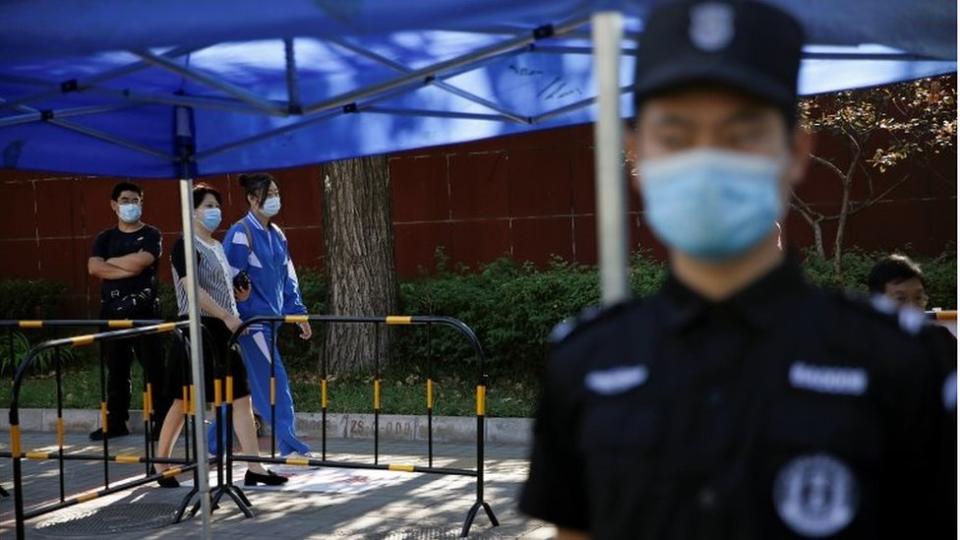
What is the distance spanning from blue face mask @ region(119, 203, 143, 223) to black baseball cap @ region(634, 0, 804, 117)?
350 inches

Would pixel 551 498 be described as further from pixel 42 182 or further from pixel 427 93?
pixel 42 182

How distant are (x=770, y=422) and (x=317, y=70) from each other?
437cm

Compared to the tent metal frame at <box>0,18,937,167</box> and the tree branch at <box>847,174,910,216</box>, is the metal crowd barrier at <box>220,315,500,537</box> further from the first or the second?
the tree branch at <box>847,174,910,216</box>

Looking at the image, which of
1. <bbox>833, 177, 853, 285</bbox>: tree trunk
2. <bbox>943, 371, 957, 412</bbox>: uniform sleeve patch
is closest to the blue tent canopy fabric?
<bbox>943, 371, 957, 412</bbox>: uniform sleeve patch

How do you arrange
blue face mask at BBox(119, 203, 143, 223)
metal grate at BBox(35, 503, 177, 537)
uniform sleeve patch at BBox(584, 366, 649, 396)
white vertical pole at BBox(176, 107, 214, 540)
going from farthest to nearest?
1. blue face mask at BBox(119, 203, 143, 223)
2. metal grate at BBox(35, 503, 177, 537)
3. white vertical pole at BBox(176, 107, 214, 540)
4. uniform sleeve patch at BBox(584, 366, 649, 396)

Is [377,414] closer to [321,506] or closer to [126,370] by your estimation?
[321,506]

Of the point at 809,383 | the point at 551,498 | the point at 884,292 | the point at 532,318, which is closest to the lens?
the point at 809,383

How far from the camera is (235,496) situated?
329 inches

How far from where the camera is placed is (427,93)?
6535 millimetres

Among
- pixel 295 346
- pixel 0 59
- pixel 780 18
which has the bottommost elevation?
pixel 295 346

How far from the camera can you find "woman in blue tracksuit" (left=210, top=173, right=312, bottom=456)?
905cm

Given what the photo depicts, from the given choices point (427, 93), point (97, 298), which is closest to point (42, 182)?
point (97, 298)

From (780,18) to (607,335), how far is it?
52 centimetres

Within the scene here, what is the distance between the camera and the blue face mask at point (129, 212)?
34.4 feet
